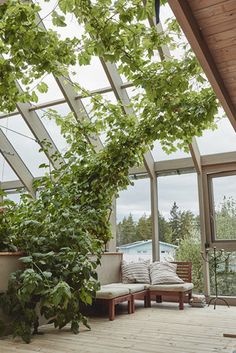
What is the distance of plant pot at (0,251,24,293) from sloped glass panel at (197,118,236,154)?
162 inches

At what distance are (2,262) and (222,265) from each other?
4213mm

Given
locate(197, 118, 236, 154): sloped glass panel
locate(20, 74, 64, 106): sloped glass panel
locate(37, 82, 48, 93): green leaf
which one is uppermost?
locate(20, 74, 64, 106): sloped glass panel

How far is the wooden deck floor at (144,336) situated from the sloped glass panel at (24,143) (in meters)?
4.06

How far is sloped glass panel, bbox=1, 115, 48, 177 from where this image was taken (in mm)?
7457

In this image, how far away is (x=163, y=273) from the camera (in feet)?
21.0

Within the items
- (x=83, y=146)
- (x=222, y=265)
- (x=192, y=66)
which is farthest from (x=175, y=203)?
(x=192, y=66)

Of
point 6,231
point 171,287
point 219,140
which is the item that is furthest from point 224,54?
point 171,287

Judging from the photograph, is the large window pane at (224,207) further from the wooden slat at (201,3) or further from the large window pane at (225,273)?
the wooden slat at (201,3)

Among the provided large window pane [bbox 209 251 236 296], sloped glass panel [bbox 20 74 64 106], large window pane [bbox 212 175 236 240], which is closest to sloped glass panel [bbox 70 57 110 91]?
sloped glass panel [bbox 20 74 64 106]

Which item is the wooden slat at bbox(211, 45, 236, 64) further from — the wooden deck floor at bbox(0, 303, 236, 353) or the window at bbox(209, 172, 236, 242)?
the window at bbox(209, 172, 236, 242)

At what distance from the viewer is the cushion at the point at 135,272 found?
21.2 feet

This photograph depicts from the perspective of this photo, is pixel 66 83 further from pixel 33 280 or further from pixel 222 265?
pixel 222 265

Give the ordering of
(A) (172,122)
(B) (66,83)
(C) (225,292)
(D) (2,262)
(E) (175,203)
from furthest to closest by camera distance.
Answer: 1. (E) (175,203)
2. (C) (225,292)
3. (B) (66,83)
4. (A) (172,122)
5. (D) (2,262)

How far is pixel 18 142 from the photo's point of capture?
7.77 meters
